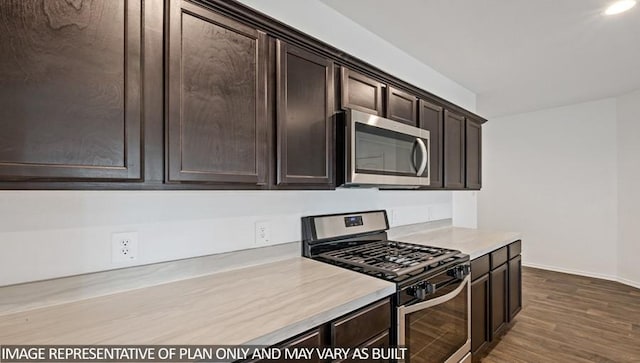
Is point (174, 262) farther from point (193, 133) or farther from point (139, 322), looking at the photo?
point (193, 133)

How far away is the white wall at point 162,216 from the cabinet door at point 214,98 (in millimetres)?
313

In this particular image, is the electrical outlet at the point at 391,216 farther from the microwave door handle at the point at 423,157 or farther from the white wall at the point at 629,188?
the white wall at the point at 629,188

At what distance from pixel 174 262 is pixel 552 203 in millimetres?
5325

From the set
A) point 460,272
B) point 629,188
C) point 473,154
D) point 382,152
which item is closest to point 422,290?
point 460,272

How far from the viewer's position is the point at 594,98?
4.16m

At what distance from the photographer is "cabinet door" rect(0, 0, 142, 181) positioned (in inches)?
32.1

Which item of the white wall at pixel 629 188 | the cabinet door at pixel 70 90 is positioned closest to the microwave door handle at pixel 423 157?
the cabinet door at pixel 70 90

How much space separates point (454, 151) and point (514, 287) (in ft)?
4.37

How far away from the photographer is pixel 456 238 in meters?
2.57

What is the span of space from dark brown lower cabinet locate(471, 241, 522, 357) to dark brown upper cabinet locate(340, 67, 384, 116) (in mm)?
1236

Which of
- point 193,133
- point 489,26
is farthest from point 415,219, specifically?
point 193,133

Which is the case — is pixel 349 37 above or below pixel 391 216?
above

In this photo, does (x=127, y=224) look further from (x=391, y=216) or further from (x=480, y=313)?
(x=480, y=313)

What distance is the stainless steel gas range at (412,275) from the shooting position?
4.73ft
